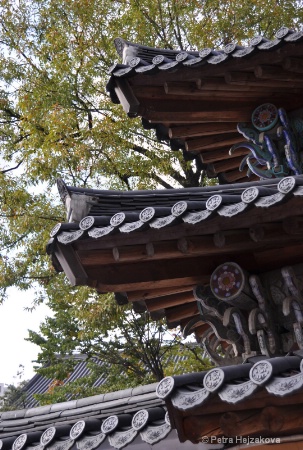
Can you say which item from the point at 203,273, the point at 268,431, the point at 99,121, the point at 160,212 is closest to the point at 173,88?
the point at 203,273

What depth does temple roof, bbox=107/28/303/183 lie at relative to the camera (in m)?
5.26

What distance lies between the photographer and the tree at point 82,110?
1087 cm

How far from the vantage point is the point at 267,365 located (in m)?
3.28

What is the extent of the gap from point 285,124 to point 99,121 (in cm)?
564

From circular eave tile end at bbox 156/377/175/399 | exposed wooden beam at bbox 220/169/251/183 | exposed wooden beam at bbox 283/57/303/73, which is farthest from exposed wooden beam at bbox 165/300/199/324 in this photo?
circular eave tile end at bbox 156/377/175/399

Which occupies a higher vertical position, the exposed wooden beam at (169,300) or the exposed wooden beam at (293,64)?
the exposed wooden beam at (293,64)

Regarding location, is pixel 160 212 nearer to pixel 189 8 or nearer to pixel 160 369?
pixel 160 369

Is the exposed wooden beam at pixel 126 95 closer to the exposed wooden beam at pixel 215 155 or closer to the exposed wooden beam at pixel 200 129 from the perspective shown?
the exposed wooden beam at pixel 200 129

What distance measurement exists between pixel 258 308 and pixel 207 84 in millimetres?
1976

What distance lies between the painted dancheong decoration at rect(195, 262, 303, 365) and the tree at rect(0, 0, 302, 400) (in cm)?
612

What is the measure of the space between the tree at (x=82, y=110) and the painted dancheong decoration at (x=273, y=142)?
196 inches

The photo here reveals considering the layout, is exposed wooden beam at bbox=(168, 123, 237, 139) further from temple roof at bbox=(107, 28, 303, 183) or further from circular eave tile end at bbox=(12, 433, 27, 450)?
circular eave tile end at bbox=(12, 433, 27, 450)

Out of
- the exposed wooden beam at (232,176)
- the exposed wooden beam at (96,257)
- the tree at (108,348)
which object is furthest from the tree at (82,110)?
the exposed wooden beam at (96,257)

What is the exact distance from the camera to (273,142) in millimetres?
5742
